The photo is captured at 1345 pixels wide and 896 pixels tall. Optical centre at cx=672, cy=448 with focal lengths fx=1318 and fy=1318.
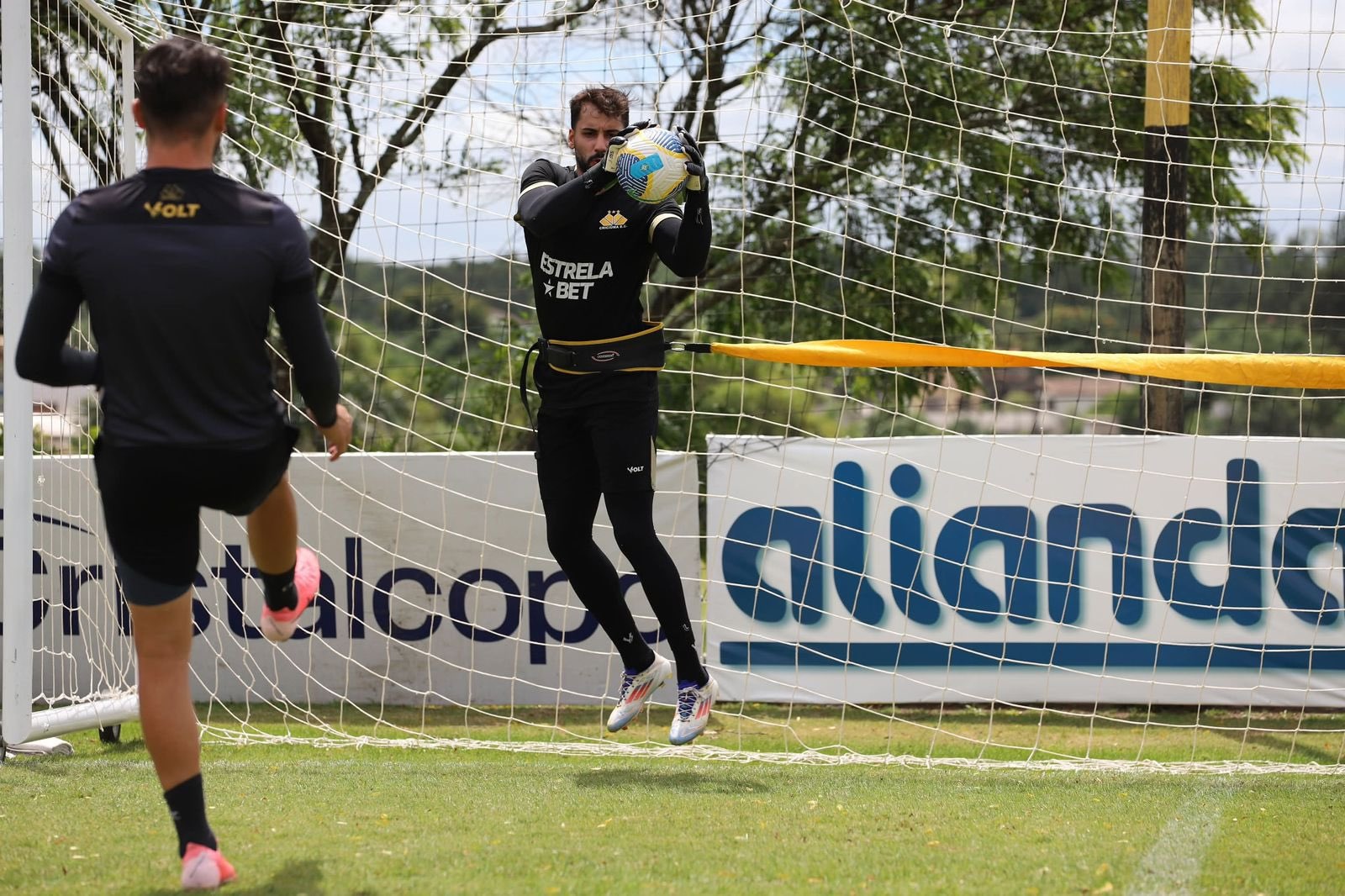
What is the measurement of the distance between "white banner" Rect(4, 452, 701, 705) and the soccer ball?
9.74ft

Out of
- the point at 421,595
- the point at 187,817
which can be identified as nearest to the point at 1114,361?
Answer: the point at 187,817

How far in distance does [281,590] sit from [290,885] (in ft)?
2.39

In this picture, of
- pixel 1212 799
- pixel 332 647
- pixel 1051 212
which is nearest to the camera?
pixel 1212 799

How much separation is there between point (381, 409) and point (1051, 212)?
18.1 ft

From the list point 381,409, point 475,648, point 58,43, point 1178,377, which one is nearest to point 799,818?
point 1178,377

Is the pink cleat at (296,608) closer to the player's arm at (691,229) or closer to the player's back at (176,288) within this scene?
the player's back at (176,288)

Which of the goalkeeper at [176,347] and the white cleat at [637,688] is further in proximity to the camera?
the white cleat at [637,688]

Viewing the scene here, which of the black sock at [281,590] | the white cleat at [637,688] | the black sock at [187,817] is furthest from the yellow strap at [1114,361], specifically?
the black sock at [187,817]

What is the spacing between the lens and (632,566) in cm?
458

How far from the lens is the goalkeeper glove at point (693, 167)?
4.14 metres

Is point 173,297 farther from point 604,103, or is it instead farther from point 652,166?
point 604,103

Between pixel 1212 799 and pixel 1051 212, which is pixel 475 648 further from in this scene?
pixel 1051 212

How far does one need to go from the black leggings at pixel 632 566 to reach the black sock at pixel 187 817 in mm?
1798

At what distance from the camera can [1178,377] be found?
4.94 m
